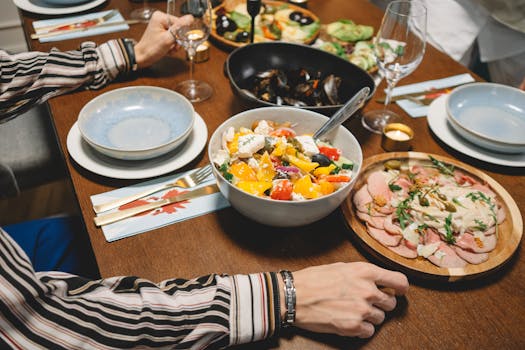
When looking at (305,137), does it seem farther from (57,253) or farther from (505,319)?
(57,253)

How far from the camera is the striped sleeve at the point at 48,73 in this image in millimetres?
1201

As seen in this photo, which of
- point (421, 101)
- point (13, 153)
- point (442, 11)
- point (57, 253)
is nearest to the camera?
point (57, 253)

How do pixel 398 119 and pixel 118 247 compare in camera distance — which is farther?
pixel 398 119

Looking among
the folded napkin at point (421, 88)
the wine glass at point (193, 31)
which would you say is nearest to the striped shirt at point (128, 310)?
the wine glass at point (193, 31)

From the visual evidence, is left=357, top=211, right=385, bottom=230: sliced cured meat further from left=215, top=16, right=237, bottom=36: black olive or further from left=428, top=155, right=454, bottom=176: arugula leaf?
left=215, top=16, right=237, bottom=36: black olive

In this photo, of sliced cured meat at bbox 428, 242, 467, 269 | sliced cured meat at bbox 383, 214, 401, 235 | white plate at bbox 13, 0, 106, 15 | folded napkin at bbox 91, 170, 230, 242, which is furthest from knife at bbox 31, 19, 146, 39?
sliced cured meat at bbox 428, 242, 467, 269

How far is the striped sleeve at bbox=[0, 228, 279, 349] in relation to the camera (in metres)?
0.64

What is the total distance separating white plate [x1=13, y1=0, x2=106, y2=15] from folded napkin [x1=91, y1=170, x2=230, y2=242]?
1.03m

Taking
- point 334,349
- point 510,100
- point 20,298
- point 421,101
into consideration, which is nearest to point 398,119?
point 421,101

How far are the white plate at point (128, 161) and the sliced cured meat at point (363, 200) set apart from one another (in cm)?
40

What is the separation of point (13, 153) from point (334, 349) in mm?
1357

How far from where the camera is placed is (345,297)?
75 centimetres

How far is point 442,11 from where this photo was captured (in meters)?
2.27

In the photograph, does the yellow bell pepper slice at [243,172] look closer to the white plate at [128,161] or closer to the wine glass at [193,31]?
the white plate at [128,161]
